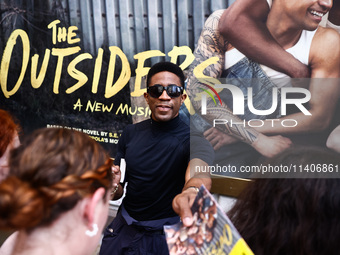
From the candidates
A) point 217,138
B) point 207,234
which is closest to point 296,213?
point 207,234

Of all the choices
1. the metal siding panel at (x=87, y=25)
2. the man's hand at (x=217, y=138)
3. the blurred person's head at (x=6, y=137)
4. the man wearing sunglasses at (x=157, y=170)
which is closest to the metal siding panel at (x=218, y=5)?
the man wearing sunglasses at (x=157, y=170)

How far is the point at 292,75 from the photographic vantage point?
88.7 inches

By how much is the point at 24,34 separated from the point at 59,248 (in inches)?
124

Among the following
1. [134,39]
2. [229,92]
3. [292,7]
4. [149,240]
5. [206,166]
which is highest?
[292,7]

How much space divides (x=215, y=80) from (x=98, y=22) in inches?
50.0

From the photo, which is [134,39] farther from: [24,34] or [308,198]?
[308,198]

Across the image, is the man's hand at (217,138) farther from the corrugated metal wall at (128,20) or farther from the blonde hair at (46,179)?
the blonde hair at (46,179)

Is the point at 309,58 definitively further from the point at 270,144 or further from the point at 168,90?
the point at 168,90

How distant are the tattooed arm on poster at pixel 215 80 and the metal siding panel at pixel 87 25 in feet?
3.49

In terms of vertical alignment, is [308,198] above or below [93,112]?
above

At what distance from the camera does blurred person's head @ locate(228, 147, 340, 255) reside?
0.81m

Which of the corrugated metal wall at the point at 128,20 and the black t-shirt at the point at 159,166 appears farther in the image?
the corrugated metal wall at the point at 128,20

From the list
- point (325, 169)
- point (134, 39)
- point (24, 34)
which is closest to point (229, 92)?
point (134, 39)

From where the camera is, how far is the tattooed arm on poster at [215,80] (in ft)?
7.84
